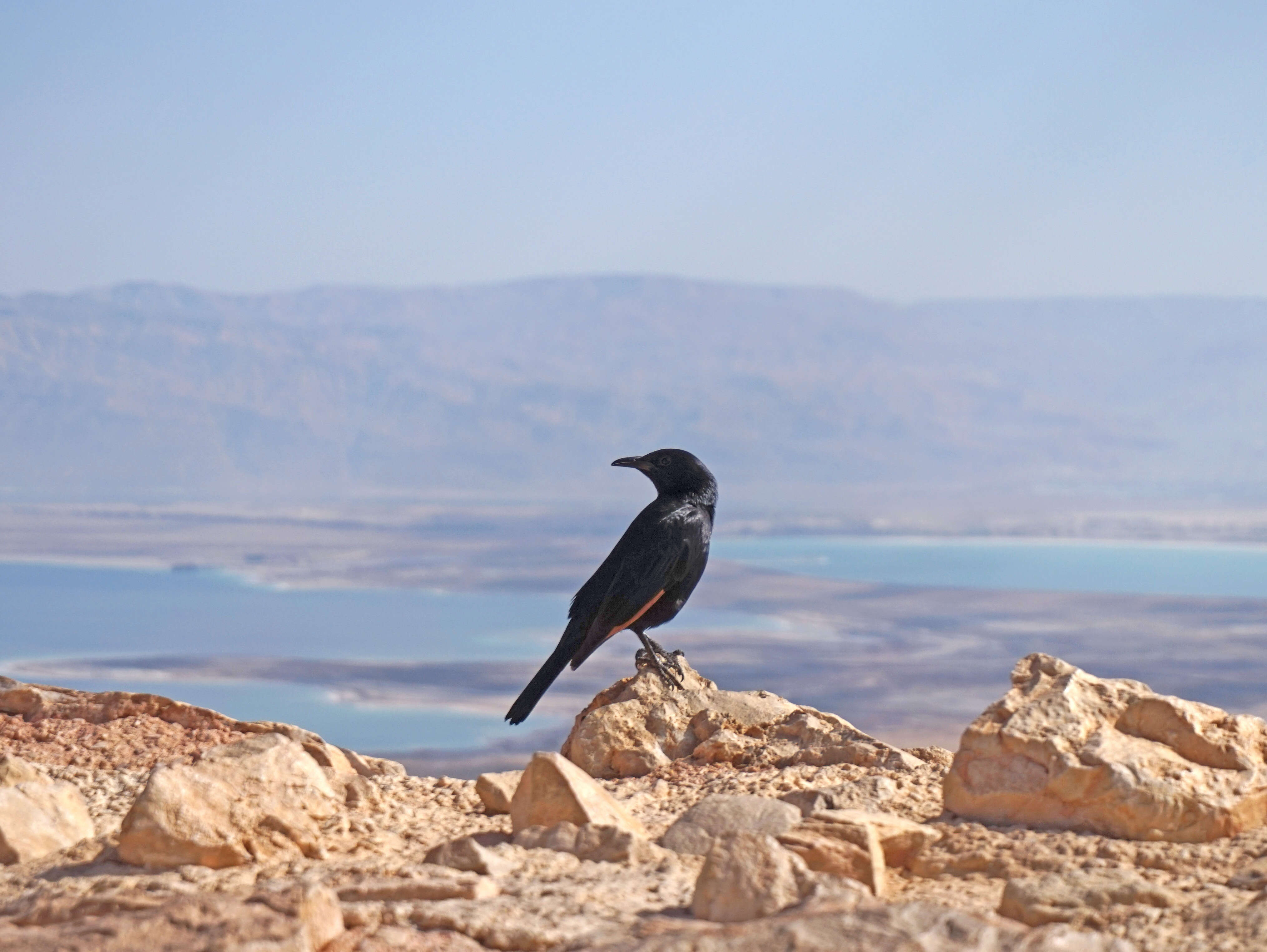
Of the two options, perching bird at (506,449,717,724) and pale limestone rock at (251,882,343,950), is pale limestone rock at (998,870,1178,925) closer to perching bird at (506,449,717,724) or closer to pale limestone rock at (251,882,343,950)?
pale limestone rock at (251,882,343,950)

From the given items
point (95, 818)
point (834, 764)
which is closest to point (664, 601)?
point (834, 764)

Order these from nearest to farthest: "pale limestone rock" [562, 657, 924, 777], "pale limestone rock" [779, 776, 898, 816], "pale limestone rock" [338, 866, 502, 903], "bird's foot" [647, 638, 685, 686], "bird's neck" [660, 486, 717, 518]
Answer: "pale limestone rock" [338, 866, 502, 903]
"pale limestone rock" [779, 776, 898, 816]
"pale limestone rock" [562, 657, 924, 777]
"bird's foot" [647, 638, 685, 686]
"bird's neck" [660, 486, 717, 518]

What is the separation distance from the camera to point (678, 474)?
381 inches

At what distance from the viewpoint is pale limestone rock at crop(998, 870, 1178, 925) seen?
4.71 meters

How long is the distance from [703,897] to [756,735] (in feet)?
13.0

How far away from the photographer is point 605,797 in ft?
20.5

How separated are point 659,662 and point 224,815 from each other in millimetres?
3831

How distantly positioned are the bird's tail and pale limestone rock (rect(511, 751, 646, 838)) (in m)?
2.25

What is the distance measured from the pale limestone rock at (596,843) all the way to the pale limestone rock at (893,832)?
2.37 feet

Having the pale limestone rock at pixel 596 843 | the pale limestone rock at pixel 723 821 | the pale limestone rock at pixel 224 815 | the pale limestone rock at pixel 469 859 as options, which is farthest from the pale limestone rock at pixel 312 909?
the pale limestone rock at pixel 723 821

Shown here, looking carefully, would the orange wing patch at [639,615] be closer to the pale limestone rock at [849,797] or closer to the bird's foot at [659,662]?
the bird's foot at [659,662]

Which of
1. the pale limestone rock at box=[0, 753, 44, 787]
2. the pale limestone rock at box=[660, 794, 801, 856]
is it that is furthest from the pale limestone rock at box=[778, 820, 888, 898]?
the pale limestone rock at box=[0, 753, 44, 787]

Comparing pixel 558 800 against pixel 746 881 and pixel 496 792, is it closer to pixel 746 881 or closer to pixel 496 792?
pixel 496 792

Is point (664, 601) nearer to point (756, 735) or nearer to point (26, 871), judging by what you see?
point (756, 735)
